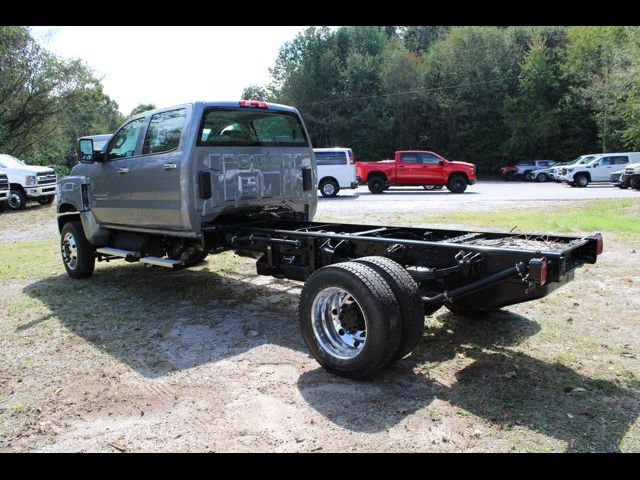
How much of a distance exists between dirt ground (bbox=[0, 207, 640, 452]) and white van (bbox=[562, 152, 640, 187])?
75.7 feet

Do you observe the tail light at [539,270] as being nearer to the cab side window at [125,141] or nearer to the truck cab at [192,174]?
the truck cab at [192,174]

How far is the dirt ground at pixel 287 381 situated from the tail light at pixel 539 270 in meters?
0.80

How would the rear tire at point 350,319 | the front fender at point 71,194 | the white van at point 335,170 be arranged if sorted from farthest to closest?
1. the white van at point 335,170
2. the front fender at point 71,194
3. the rear tire at point 350,319

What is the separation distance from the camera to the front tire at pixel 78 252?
300 inches

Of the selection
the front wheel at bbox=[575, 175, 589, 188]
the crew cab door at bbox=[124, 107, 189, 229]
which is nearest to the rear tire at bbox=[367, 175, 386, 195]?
the front wheel at bbox=[575, 175, 589, 188]

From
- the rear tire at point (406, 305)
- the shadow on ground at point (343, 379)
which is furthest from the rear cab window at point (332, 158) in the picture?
the rear tire at point (406, 305)

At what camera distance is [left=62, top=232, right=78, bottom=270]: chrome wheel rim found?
305 inches

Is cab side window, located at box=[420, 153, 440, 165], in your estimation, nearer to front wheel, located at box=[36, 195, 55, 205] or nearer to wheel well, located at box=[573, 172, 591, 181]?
wheel well, located at box=[573, 172, 591, 181]

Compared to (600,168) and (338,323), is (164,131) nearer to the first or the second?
(338,323)

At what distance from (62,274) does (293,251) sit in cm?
469

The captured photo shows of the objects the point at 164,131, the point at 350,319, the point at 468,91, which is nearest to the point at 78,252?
the point at 164,131

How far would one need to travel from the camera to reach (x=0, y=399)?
3961mm

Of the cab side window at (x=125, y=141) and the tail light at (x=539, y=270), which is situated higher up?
the cab side window at (x=125, y=141)
